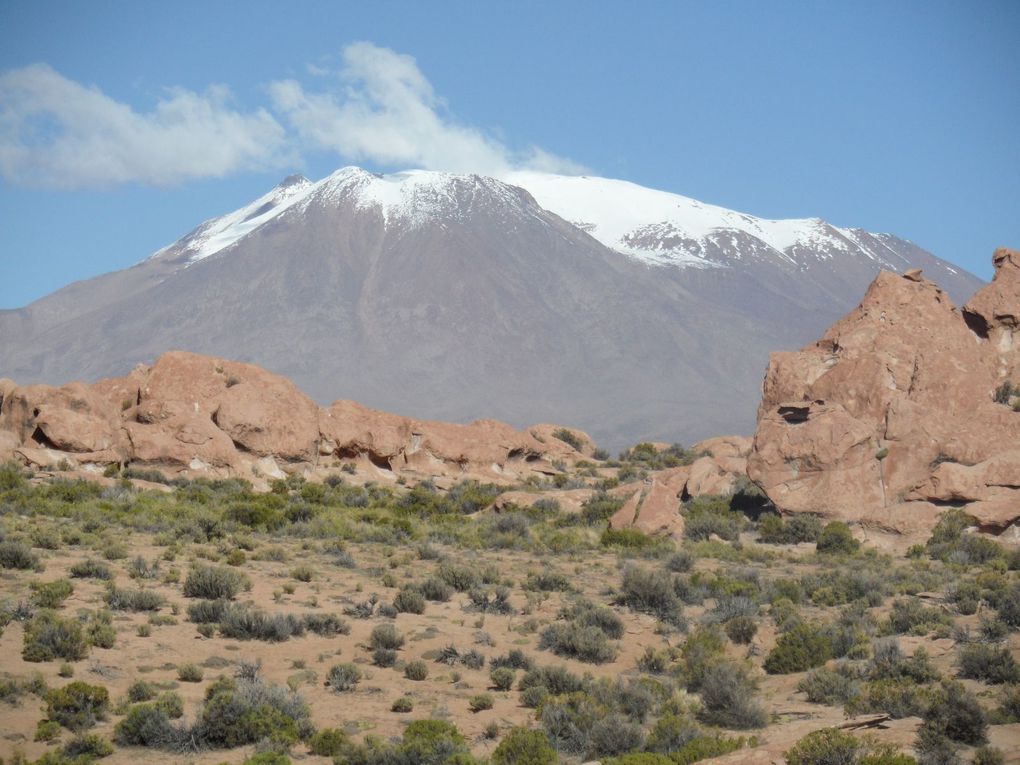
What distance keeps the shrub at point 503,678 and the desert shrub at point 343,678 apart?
172cm

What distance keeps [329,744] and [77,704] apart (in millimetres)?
2747

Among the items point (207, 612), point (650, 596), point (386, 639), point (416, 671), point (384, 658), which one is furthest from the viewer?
point (650, 596)

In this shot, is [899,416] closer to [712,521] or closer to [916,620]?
[712,521]

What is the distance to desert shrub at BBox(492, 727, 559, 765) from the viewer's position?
11273 mm

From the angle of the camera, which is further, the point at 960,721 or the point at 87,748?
the point at 87,748

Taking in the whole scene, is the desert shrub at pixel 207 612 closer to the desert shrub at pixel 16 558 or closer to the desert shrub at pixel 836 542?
the desert shrub at pixel 16 558

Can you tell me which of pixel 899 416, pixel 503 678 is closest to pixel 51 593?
pixel 503 678

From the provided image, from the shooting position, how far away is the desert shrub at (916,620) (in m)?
16.3

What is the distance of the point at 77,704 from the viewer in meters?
12.1

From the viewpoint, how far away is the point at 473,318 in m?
195

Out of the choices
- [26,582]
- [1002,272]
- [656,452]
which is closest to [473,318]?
[656,452]

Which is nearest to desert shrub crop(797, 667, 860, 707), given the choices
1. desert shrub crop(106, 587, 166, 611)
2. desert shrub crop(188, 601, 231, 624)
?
desert shrub crop(188, 601, 231, 624)

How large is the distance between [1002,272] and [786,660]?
27299 millimetres

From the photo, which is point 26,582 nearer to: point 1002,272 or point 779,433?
point 779,433
